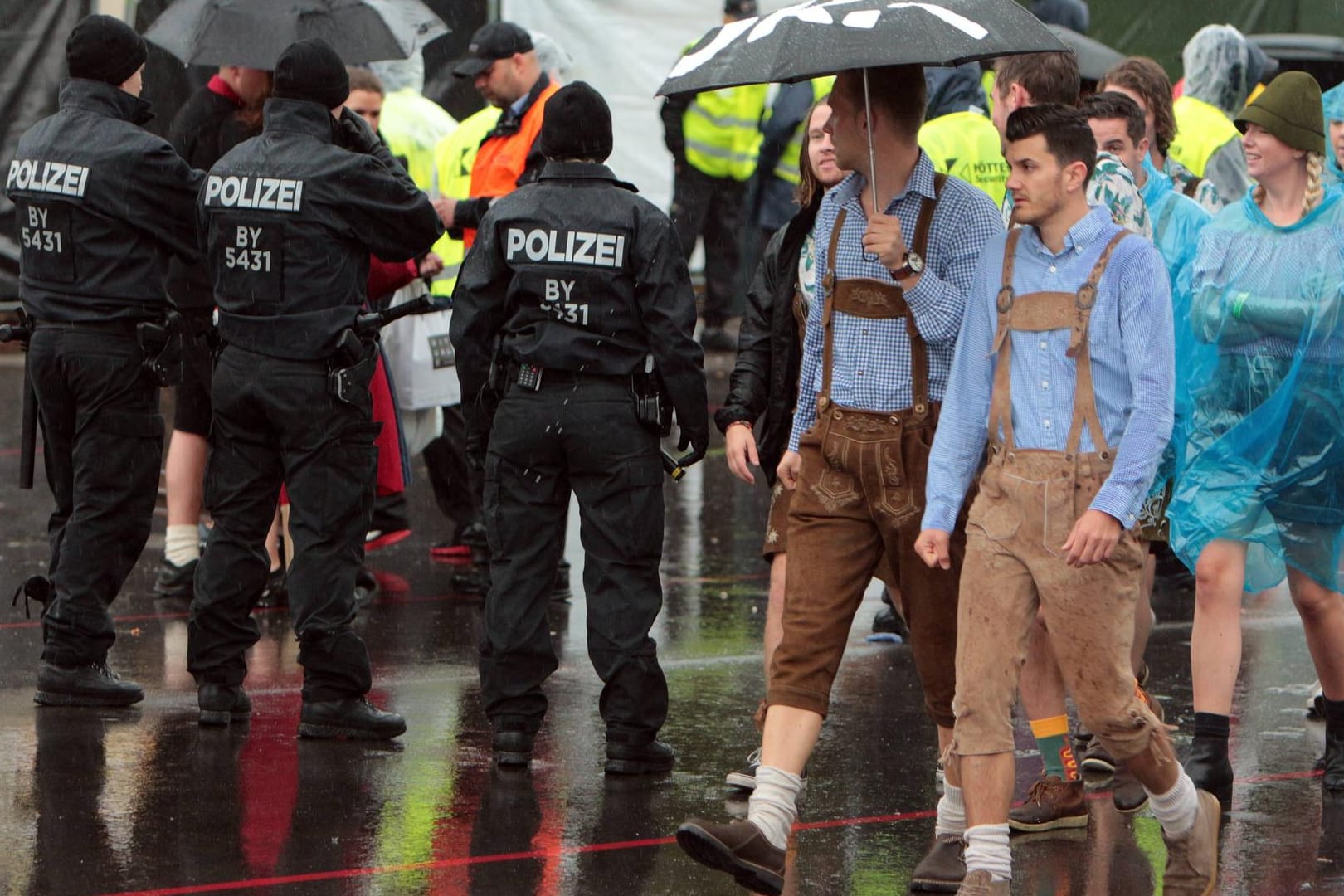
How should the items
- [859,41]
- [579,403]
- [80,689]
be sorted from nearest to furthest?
[859,41] → [579,403] → [80,689]

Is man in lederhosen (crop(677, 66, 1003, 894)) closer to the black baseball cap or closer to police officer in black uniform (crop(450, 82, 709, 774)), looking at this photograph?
police officer in black uniform (crop(450, 82, 709, 774))

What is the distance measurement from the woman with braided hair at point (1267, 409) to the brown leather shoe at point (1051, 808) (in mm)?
506

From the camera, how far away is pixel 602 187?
20.1 feet

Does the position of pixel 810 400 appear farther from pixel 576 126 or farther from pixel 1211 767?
pixel 1211 767

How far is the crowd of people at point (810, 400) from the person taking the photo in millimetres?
4797

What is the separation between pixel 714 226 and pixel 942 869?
10360 mm

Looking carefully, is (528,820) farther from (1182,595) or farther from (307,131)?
(1182,595)

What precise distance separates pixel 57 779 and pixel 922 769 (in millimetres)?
2466

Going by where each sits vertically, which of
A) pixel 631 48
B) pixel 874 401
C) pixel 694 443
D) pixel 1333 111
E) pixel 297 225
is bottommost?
pixel 694 443

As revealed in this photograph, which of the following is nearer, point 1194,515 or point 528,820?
point 528,820

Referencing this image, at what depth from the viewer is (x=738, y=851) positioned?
473 cm

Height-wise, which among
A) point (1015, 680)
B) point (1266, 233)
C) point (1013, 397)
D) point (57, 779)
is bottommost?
point (57, 779)

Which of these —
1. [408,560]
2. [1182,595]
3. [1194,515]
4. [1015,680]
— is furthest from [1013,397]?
[408,560]

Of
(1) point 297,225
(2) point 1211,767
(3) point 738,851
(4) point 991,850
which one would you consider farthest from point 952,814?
(1) point 297,225
